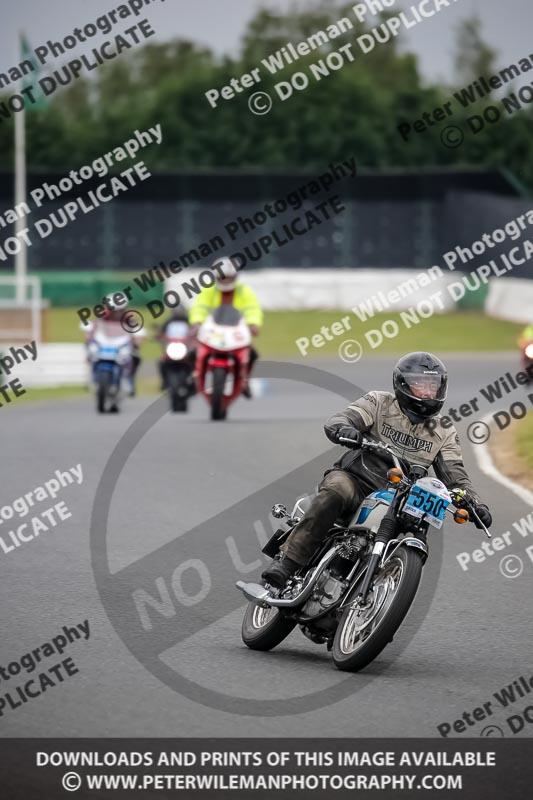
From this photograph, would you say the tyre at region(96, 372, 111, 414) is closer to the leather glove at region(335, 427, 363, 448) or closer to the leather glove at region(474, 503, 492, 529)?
the leather glove at region(335, 427, 363, 448)

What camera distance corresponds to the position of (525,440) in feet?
53.8

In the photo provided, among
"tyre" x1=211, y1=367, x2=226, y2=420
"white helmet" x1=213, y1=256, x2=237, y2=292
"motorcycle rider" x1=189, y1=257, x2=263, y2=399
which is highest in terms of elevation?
"white helmet" x1=213, y1=256, x2=237, y2=292

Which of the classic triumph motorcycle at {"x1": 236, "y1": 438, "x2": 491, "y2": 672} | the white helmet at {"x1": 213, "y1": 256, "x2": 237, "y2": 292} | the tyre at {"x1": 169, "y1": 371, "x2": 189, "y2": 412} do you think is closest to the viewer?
the classic triumph motorcycle at {"x1": 236, "y1": 438, "x2": 491, "y2": 672}

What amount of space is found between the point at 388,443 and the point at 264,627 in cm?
104

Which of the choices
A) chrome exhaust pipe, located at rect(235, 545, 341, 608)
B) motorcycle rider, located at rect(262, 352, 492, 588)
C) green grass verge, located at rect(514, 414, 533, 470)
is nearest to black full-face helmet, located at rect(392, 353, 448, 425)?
motorcycle rider, located at rect(262, 352, 492, 588)

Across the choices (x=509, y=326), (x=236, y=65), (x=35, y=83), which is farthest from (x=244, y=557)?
(x=236, y=65)

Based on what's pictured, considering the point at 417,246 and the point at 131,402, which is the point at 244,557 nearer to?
the point at 131,402

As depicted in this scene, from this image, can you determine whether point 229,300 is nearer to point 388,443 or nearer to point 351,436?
point 388,443

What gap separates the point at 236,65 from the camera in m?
65.2

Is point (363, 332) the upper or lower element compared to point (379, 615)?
upper

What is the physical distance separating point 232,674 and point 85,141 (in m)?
52.9

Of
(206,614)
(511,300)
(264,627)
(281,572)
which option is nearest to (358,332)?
(511,300)

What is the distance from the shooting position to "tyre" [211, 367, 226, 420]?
1839cm

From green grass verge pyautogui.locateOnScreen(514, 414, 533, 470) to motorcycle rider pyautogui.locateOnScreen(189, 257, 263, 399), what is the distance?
3.09 meters
